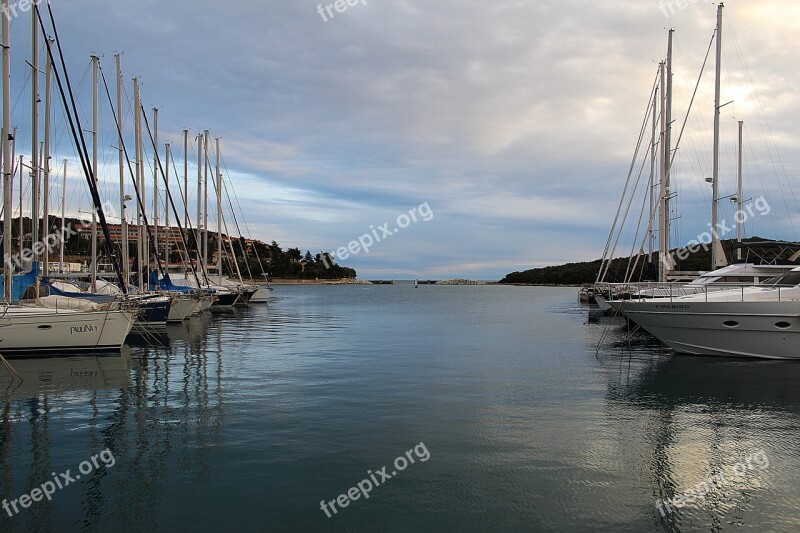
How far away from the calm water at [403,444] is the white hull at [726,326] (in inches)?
31.5

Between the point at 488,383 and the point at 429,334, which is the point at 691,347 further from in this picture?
the point at 429,334

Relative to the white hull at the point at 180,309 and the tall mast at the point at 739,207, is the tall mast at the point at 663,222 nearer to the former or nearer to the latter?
the tall mast at the point at 739,207

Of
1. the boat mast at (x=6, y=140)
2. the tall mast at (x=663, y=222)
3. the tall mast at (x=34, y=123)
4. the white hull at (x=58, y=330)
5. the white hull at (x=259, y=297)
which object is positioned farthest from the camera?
the white hull at (x=259, y=297)

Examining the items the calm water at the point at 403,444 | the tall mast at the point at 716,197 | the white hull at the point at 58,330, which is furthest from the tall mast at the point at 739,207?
the white hull at the point at 58,330

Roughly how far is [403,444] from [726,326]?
51.0ft

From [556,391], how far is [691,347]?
358 inches

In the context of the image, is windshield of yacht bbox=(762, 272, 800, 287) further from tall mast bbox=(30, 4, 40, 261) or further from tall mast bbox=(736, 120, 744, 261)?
tall mast bbox=(30, 4, 40, 261)

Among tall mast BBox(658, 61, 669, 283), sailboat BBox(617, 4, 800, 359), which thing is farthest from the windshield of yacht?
tall mast BBox(658, 61, 669, 283)

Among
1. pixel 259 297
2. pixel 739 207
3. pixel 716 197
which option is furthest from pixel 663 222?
pixel 259 297

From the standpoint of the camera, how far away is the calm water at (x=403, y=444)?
776 centimetres

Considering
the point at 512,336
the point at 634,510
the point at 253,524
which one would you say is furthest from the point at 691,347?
the point at 253,524

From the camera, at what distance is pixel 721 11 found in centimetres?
3106

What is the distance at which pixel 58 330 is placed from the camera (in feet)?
69.7

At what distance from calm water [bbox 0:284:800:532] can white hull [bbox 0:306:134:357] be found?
1.20m
